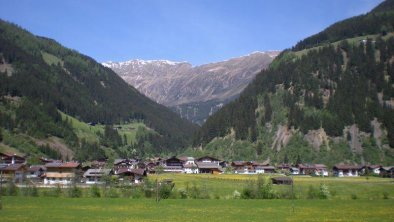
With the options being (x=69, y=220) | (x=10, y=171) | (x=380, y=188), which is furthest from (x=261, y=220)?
(x=10, y=171)

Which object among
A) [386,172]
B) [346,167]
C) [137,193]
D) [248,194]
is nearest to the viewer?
[248,194]

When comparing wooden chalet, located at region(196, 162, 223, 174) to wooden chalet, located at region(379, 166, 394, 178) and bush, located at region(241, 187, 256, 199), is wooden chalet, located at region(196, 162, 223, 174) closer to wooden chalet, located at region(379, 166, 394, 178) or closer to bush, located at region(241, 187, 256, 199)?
wooden chalet, located at region(379, 166, 394, 178)

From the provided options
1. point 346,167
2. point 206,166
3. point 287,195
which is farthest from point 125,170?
point 346,167

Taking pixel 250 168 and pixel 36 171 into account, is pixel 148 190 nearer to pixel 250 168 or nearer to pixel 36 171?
pixel 36 171

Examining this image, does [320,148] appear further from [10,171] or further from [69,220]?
[69,220]

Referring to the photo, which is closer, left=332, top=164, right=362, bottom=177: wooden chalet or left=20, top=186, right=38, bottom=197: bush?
left=20, top=186, right=38, bottom=197: bush

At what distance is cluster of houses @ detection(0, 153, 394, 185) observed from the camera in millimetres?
→ 132625

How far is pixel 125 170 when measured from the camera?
139500mm

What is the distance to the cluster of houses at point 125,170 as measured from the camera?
133 metres

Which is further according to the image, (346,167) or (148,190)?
(346,167)

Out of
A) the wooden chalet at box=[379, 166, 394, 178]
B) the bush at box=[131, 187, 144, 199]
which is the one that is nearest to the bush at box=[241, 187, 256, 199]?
the bush at box=[131, 187, 144, 199]

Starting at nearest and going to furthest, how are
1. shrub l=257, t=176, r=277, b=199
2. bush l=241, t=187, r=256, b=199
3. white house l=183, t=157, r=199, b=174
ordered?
shrub l=257, t=176, r=277, b=199 < bush l=241, t=187, r=256, b=199 < white house l=183, t=157, r=199, b=174

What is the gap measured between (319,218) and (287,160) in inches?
5971

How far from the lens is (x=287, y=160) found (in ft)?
631
